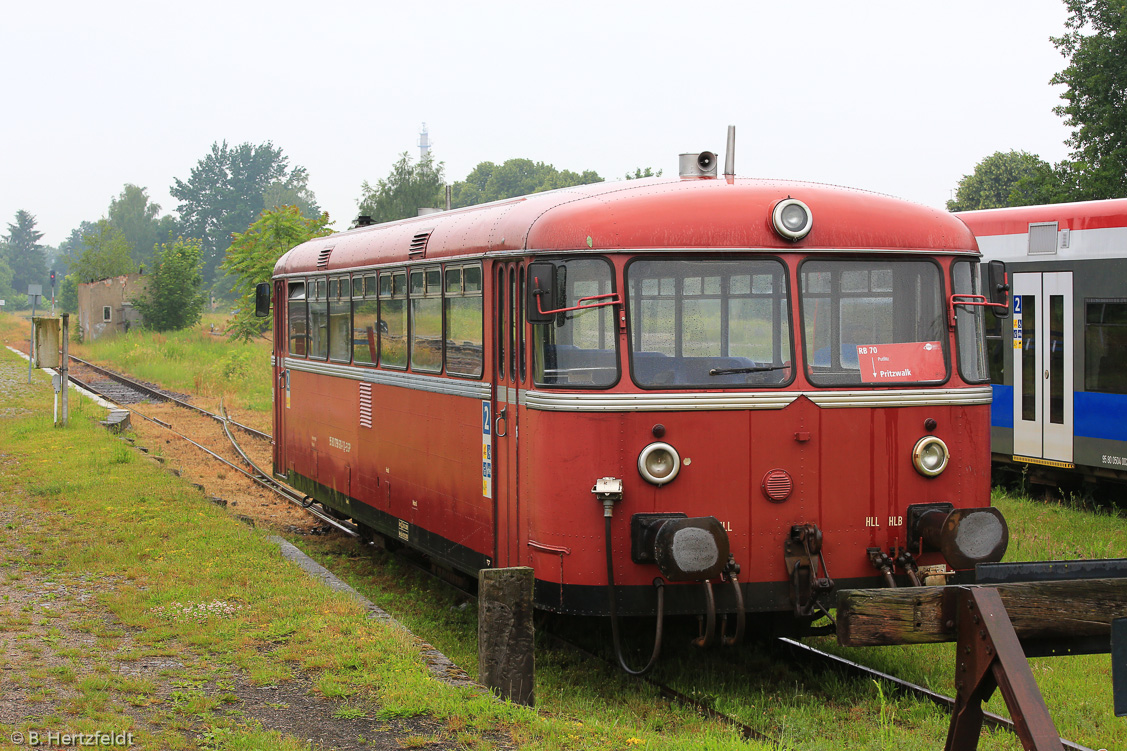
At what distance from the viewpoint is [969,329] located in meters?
7.23

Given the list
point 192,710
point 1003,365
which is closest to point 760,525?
point 192,710

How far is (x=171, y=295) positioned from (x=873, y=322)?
44223 millimetres

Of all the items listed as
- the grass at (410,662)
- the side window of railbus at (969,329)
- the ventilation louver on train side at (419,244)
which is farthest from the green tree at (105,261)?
the side window of railbus at (969,329)

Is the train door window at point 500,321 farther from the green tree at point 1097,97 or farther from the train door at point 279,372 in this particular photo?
the green tree at point 1097,97

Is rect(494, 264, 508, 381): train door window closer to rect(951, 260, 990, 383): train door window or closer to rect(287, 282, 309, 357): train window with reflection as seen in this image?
rect(951, 260, 990, 383): train door window

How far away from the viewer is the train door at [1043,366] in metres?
12.7

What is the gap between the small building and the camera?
159 feet

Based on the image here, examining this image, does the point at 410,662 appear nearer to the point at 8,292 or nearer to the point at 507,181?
the point at 507,181

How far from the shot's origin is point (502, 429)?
750cm

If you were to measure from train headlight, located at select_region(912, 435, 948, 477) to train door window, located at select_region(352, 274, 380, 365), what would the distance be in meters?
4.79

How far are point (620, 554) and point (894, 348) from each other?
2078mm

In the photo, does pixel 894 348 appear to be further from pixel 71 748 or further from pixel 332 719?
pixel 71 748

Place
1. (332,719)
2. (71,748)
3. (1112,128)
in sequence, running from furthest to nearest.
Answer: (1112,128), (332,719), (71,748)

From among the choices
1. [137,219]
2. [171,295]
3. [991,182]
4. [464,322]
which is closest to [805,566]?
[464,322]
